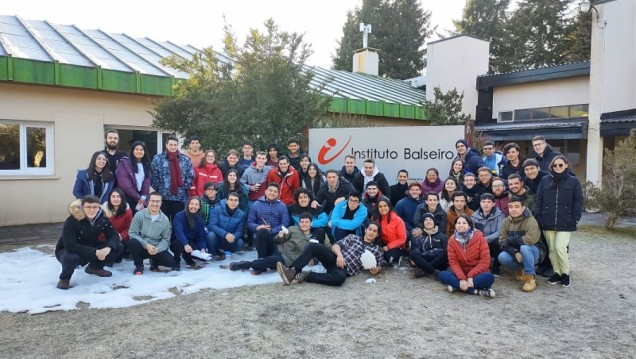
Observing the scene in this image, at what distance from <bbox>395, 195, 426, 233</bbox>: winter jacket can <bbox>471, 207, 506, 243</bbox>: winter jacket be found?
95 cm

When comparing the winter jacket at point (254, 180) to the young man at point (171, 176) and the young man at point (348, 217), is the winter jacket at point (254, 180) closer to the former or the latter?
the young man at point (171, 176)

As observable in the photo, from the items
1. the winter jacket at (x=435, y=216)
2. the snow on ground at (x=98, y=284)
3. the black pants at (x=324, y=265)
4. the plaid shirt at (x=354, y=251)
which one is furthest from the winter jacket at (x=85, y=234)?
the winter jacket at (x=435, y=216)

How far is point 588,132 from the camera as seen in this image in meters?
14.2

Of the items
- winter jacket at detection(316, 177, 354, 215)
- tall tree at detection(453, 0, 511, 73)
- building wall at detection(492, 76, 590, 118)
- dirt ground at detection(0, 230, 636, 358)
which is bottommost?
dirt ground at detection(0, 230, 636, 358)

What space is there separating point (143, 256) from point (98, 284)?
0.69 meters

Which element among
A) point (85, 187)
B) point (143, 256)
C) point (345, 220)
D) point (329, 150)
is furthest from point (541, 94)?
point (85, 187)

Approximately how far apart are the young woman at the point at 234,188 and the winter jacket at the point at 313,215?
2.59 ft

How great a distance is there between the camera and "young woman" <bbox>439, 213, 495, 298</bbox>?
543 centimetres

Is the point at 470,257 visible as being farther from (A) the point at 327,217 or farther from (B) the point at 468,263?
(A) the point at 327,217

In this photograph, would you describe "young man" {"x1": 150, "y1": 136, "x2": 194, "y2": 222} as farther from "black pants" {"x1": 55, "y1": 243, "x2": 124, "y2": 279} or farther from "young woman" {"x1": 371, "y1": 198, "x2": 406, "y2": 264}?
"young woman" {"x1": 371, "y1": 198, "x2": 406, "y2": 264}

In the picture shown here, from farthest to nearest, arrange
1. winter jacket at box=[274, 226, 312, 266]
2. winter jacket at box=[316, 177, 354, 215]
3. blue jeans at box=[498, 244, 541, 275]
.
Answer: winter jacket at box=[316, 177, 354, 215] → winter jacket at box=[274, 226, 312, 266] → blue jeans at box=[498, 244, 541, 275]

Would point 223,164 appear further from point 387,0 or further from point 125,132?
point 387,0

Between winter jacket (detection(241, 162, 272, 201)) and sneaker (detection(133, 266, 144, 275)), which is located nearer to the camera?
sneaker (detection(133, 266, 144, 275))

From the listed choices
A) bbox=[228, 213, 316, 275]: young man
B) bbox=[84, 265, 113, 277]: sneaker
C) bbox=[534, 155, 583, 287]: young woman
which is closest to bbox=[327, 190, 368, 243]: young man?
bbox=[228, 213, 316, 275]: young man
